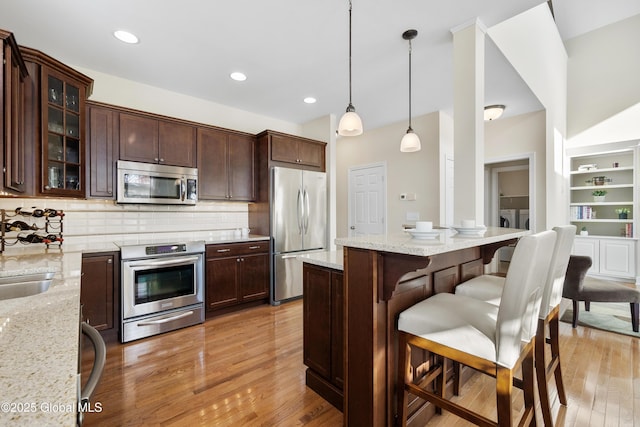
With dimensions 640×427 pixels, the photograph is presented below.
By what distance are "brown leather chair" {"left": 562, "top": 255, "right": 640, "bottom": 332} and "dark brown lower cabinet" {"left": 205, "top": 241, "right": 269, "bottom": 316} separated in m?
3.27

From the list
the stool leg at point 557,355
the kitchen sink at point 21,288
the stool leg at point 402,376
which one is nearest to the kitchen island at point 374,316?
the stool leg at point 402,376

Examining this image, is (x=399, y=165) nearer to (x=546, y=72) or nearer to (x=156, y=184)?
(x=546, y=72)

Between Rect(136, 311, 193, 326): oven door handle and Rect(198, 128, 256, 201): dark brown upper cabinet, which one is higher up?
Rect(198, 128, 256, 201): dark brown upper cabinet

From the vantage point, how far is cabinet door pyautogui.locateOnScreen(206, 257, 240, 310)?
10.5 feet

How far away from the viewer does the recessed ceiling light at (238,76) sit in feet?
10.2

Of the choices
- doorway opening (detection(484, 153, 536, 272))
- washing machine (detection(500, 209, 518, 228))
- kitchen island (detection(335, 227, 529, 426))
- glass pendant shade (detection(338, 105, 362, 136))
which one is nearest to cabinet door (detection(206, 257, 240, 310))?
glass pendant shade (detection(338, 105, 362, 136))

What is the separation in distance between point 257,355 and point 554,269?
2214mm

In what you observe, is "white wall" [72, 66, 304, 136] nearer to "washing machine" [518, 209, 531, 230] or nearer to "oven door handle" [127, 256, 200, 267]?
"oven door handle" [127, 256, 200, 267]

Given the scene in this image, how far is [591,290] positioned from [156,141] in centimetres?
474

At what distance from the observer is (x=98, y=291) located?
256cm

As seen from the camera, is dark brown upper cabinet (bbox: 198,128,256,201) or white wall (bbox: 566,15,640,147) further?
white wall (bbox: 566,15,640,147)

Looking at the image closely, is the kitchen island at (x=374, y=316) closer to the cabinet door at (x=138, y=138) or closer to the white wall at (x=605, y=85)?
the cabinet door at (x=138, y=138)

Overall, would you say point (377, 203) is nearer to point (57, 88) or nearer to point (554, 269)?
point (554, 269)

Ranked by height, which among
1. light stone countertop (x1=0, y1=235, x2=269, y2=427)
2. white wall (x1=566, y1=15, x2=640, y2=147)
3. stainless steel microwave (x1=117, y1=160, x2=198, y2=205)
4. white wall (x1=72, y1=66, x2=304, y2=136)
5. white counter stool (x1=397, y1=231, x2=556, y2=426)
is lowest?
white counter stool (x1=397, y1=231, x2=556, y2=426)
